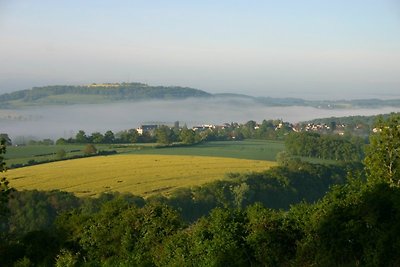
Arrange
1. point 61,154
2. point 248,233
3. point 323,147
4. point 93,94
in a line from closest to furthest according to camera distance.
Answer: point 248,233, point 61,154, point 323,147, point 93,94

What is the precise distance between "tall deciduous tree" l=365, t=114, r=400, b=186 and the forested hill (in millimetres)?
106765

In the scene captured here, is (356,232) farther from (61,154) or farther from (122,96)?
(122,96)

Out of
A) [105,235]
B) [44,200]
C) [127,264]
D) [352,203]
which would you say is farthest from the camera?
[44,200]

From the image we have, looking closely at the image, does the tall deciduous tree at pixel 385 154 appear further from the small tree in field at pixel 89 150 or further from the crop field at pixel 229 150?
the small tree in field at pixel 89 150

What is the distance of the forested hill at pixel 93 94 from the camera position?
125562mm

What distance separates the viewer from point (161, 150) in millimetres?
52719

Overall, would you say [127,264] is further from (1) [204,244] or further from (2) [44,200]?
(2) [44,200]

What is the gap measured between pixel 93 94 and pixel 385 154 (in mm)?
128074

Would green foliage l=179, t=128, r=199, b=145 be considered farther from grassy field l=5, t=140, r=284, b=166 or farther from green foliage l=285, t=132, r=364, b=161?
green foliage l=285, t=132, r=364, b=161

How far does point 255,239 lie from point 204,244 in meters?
1.11

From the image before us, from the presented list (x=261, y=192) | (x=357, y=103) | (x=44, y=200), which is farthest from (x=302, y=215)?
(x=357, y=103)

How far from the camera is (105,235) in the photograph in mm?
14461

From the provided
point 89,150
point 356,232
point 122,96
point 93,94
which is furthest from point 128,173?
point 93,94

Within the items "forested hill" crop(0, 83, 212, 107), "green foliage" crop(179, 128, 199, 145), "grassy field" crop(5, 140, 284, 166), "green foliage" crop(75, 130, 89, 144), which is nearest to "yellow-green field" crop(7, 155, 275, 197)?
"grassy field" crop(5, 140, 284, 166)
